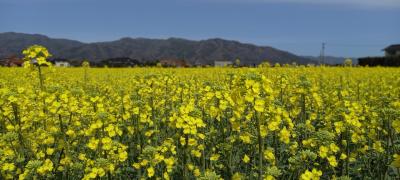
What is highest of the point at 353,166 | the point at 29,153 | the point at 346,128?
the point at 346,128

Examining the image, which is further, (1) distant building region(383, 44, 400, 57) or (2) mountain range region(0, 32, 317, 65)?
(2) mountain range region(0, 32, 317, 65)

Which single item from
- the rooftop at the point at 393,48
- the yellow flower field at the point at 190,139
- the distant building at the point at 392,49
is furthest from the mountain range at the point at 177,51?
the yellow flower field at the point at 190,139

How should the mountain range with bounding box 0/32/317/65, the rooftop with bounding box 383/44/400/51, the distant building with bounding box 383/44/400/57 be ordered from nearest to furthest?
the distant building with bounding box 383/44/400/57
the rooftop with bounding box 383/44/400/51
the mountain range with bounding box 0/32/317/65

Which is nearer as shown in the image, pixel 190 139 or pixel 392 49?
pixel 190 139

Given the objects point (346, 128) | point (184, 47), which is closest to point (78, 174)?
point (346, 128)

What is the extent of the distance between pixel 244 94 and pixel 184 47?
11553 cm

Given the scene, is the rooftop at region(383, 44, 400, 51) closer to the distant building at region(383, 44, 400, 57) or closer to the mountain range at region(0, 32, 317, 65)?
the distant building at region(383, 44, 400, 57)

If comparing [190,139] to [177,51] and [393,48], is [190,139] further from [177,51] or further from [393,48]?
[177,51]

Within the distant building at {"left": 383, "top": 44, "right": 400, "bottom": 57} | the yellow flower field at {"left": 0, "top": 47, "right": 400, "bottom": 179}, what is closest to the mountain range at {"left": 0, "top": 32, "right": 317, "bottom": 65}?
the distant building at {"left": 383, "top": 44, "right": 400, "bottom": 57}

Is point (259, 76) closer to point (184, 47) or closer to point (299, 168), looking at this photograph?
point (299, 168)

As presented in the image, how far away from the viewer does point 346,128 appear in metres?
4.29

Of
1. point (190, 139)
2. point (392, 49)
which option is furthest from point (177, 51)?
point (190, 139)

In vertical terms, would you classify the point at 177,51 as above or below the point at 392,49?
above

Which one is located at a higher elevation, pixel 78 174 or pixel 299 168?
pixel 299 168
